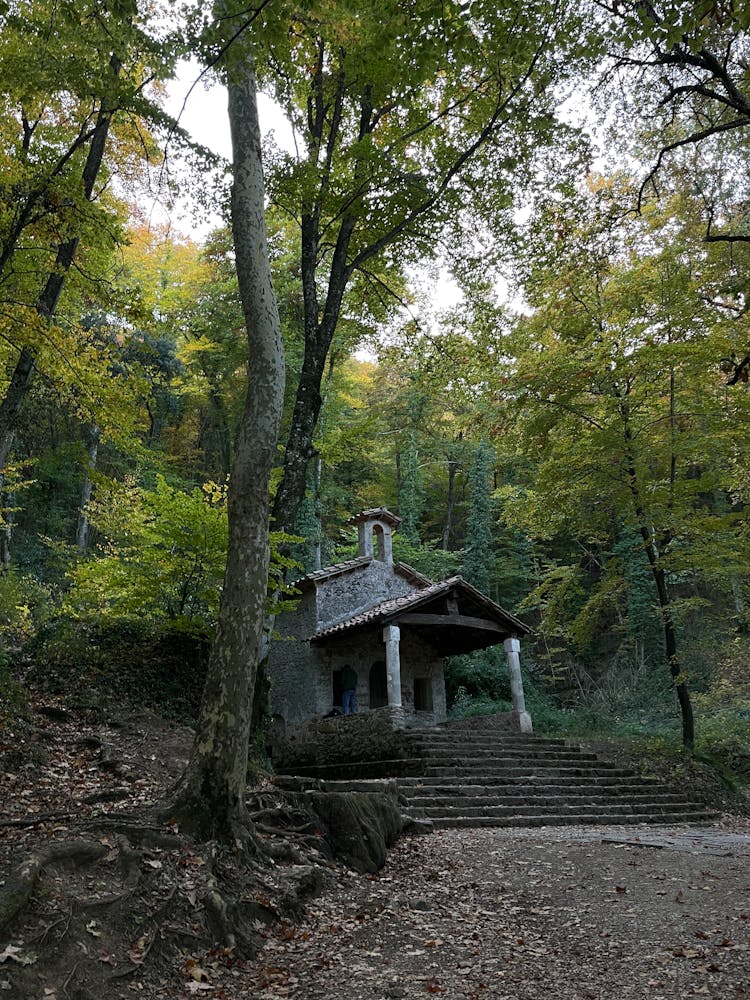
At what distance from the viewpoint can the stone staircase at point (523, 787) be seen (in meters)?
9.85

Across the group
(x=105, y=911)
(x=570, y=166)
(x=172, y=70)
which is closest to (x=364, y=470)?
(x=570, y=166)

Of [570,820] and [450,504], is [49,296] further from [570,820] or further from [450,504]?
[450,504]

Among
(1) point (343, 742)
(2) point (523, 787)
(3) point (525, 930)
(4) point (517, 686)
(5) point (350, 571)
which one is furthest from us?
(5) point (350, 571)

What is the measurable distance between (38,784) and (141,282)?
1433 cm

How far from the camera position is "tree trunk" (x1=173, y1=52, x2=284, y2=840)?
5023mm

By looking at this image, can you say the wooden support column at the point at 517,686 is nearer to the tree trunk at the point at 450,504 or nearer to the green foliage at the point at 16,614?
the tree trunk at the point at 450,504

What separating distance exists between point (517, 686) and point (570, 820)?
6.45m

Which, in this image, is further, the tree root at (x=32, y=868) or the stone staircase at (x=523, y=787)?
the stone staircase at (x=523, y=787)

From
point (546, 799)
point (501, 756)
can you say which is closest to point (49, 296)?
point (546, 799)

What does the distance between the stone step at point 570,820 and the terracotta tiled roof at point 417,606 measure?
6065 mm

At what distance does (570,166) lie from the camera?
8461mm

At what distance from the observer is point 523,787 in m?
11.3

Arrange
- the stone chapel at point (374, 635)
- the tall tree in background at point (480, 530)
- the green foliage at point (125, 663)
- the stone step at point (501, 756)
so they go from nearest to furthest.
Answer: the green foliage at point (125, 663) < the stone step at point (501, 756) < the stone chapel at point (374, 635) < the tall tree in background at point (480, 530)

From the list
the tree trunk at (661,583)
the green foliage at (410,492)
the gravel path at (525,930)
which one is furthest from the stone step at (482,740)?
the green foliage at (410,492)
